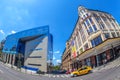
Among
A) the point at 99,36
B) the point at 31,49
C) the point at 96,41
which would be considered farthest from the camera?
the point at 31,49

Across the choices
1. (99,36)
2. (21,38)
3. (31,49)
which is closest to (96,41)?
(99,36)

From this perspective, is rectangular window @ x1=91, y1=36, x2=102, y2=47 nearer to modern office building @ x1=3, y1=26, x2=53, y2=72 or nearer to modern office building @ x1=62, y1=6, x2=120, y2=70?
modern office building @ x1=62, y1=6, x2=120, y2=70

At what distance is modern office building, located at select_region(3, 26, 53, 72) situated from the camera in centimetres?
6450

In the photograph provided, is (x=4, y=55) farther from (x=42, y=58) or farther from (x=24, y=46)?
(x=42, y=58)

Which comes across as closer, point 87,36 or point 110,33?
point 110,33

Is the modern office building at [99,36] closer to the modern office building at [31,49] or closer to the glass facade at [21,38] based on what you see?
the modern office building at [31,49]

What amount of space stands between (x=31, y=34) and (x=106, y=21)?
42477mm

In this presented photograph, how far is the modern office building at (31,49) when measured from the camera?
2539 inches

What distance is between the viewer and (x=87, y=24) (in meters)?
46.6

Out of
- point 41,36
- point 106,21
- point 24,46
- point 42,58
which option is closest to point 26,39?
point 24,46

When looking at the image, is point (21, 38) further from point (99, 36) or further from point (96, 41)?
point (99, 36)

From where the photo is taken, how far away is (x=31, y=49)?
70.0 m

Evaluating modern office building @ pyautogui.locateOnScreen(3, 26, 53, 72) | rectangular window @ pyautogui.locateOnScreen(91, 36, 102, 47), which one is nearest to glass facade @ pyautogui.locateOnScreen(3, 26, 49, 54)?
modern office building @ pyautogui.locateOnScreen(3, 26, 53, 72)

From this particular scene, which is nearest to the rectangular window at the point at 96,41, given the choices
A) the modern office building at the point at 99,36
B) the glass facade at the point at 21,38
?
the modern office building at the point at 99,36
